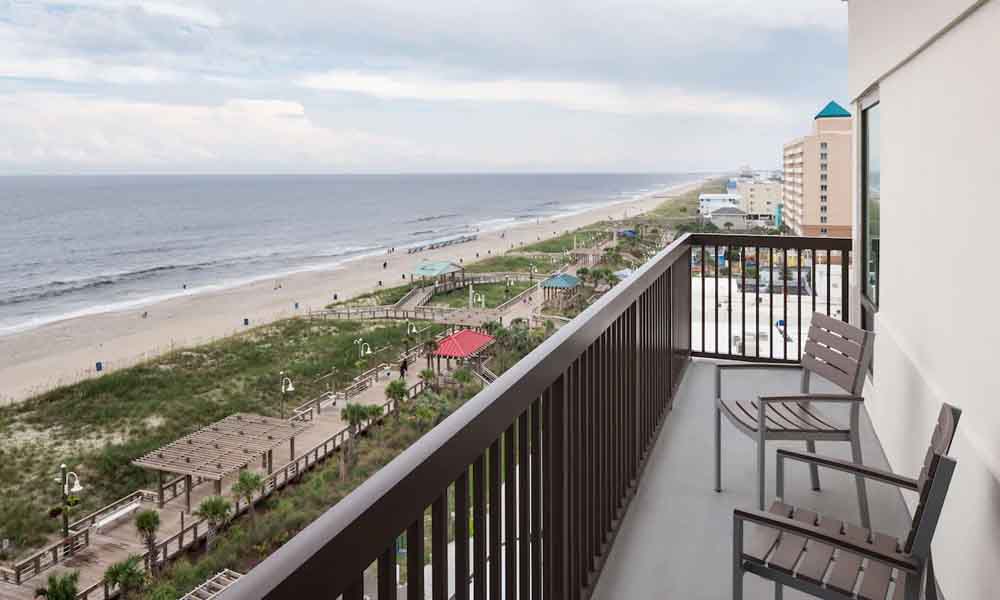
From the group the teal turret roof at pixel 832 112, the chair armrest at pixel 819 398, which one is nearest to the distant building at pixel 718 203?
the teal turret roof at pixel 832 112

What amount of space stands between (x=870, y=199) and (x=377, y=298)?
26766 millimetres

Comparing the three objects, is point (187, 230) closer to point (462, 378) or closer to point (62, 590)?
point (462, 378)

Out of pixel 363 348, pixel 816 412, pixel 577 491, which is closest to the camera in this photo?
pixel 577 491

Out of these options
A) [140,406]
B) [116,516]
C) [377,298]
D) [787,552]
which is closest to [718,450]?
[787,552]

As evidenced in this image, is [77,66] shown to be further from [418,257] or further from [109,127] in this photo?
[418,257]

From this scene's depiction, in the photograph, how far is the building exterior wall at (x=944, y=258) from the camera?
70.2 inches

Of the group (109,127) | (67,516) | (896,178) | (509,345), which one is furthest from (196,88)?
(896,178)

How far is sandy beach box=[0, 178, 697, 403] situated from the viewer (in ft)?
68.7

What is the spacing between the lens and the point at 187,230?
5178cm

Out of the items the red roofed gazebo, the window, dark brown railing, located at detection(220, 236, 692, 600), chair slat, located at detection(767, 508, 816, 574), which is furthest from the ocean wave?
chair slat, located at detection(767, 508, 816, 574)

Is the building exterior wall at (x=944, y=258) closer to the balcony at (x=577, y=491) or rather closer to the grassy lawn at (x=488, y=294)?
the balcony at (x=577, y=491)

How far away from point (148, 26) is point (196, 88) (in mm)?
8311

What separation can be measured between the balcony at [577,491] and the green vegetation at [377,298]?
25.1m

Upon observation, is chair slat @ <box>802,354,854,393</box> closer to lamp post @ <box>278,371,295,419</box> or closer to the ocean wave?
lamp post @ <box>278,371,295,419</box>
